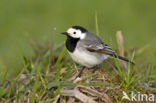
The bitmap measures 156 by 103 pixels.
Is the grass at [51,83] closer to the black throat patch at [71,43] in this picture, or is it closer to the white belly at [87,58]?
the white belly at [87,58]

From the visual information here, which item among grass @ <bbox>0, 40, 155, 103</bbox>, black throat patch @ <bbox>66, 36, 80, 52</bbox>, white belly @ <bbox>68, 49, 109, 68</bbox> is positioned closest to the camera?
grass @ <bbox>0, 40, 155, 103</bbox>

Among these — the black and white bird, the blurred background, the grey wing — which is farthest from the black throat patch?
the blurred background

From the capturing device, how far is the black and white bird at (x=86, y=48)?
19.2 feet

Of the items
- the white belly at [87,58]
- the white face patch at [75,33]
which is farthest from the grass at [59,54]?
the white face patch at [75,33]

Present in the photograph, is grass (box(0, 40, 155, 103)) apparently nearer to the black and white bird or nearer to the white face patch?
the black and white bird

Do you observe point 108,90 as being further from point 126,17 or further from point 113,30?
point 126,17

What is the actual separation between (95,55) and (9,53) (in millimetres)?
4134

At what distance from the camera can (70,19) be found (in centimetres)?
1159

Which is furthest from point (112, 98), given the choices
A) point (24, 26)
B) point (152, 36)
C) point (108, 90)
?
point (24, 26)

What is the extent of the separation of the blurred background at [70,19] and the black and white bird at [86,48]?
3896 millimetres

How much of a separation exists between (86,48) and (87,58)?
0.19 m

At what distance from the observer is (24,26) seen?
1127 cm

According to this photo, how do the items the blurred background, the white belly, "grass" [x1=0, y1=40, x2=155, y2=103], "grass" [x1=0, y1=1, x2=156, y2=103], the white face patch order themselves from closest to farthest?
1. "grass" [x1=0, y1=40, x2=155, y2=103]
2. "grass" [x1=0, y1=1, x2=156, y2=103]
3. the white belly
4. the white face patch
5. the blurred background

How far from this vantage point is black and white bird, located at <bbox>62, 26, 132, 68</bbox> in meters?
5.86
